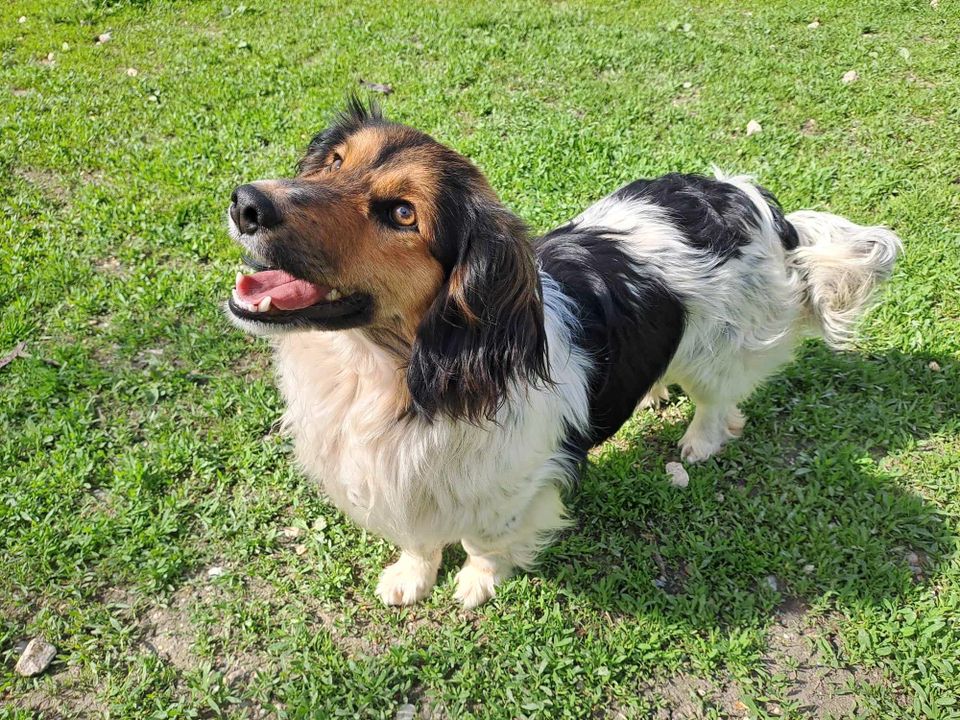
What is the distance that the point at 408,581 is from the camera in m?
3.33

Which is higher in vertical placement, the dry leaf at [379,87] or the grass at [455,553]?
the dry leaf at [379,87]

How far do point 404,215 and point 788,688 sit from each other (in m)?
2.73

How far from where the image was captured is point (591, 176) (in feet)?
18.6

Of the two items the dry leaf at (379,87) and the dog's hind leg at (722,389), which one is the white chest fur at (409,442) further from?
the dry leaf at (379,87)

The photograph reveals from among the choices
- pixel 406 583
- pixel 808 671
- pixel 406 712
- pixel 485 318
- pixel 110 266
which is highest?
pixel 485 318

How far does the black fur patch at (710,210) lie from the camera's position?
10.4 ft

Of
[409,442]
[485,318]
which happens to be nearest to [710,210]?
[485,318]

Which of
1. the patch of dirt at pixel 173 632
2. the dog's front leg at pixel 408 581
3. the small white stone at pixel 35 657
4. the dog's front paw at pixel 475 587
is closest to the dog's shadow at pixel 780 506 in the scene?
the dog's front paw at pixel 475 587

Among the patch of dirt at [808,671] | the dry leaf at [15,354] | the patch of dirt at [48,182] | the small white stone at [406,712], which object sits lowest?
the patch of dirt at [808,671]

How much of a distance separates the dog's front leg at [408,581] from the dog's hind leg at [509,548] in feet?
0.54

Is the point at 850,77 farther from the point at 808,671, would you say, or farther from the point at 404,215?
the point at 404,215

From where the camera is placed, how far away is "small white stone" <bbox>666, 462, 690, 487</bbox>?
3.88 m

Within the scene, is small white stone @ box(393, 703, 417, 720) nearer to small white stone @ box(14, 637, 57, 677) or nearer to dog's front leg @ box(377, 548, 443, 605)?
dog's front leg @ box(377, 548, 443, 605)

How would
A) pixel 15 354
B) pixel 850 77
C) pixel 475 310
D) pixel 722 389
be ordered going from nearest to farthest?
pixel 475 310 → pixel 722 389 → pixel 15 354 → pixel 850 77
